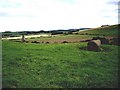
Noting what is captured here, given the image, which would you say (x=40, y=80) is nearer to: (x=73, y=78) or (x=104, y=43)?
(x=73, y=78)

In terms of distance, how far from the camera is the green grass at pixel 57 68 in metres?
23.9

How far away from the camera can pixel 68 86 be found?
2311 centimetres

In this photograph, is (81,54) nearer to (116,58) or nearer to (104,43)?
(116,58)

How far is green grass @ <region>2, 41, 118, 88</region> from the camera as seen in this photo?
23.9 m

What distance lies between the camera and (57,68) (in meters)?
27.7

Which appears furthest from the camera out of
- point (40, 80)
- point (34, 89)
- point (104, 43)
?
point (104, 43)

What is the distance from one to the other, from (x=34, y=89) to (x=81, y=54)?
13481mm

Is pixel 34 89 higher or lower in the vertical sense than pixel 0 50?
lower

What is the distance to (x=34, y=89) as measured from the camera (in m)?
22.3

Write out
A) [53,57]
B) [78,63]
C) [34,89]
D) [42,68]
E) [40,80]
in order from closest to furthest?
[34,89], [40,80], [42,68], [78,63], [53,57]

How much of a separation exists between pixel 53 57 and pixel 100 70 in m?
Answer: 6.61

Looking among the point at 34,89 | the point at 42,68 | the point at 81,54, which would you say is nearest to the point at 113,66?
the point at 81,54

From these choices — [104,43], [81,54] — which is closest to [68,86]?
[81,54]

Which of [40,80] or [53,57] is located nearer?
[40,80]
